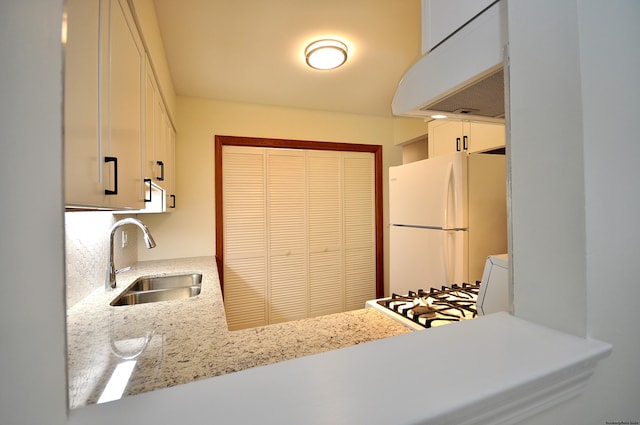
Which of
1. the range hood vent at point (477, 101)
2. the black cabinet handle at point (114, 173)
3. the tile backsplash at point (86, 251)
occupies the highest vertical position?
the range hood vent at point (477, 101)

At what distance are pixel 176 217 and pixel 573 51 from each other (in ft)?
9.42

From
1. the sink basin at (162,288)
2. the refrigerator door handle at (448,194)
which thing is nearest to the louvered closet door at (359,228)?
the refrigerator door handle at (448,194)

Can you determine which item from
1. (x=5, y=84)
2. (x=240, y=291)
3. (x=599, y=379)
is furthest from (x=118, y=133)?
(x=240, y=291)

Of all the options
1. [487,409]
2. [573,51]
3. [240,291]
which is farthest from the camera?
[240,291]

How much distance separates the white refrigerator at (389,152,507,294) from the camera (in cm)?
196

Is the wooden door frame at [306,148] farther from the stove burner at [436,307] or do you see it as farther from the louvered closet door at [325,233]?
the stove burner at [436,307]

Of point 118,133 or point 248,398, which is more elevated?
point 118,133

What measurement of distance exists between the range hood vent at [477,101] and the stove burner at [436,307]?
70cm

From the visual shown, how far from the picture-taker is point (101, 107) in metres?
0.78

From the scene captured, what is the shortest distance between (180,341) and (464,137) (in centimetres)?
247

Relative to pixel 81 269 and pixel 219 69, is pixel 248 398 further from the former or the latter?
pixel 219 69

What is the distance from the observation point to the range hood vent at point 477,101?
28.3 inches

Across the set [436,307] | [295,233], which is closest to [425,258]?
[436,307]

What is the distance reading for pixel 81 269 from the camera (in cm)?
152
